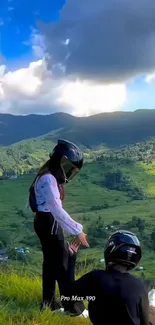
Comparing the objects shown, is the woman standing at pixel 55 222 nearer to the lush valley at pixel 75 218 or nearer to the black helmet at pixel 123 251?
the lush valley at pixel 75 218

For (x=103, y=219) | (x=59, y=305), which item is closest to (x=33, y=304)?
(x=59, y=305)

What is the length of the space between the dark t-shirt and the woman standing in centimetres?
118

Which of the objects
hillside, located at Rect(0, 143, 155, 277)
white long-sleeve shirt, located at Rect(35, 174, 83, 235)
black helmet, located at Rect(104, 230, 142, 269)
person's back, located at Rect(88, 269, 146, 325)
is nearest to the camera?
person's back, located at Rect(88, 269, 146, 325)

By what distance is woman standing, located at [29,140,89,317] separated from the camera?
5.35m

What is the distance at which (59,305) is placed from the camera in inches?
223

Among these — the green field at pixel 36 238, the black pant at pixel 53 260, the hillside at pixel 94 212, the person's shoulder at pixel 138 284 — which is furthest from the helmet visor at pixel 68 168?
the hillside at pixel 94 212

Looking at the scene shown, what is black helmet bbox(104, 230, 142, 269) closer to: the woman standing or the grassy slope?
the woman standing

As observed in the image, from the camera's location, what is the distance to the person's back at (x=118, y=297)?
13.2 ft

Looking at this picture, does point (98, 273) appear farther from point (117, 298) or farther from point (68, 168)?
point (68, 168)

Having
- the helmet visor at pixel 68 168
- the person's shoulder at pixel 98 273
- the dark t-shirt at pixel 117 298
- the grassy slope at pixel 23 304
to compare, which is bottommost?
the grassy slope at pixel 23 304

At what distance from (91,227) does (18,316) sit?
401 feet

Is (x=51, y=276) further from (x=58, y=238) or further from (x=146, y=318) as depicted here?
(x=146, y=318)

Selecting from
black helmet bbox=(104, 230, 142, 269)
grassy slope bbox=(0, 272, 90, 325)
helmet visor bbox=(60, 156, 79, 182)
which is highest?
helmet visor bbox=(60, 156, 79, 182)

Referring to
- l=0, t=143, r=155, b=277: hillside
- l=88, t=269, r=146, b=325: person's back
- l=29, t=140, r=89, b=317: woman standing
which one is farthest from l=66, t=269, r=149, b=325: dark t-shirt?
l=0, t=143, r=155, b=277: hillside
